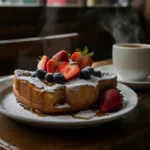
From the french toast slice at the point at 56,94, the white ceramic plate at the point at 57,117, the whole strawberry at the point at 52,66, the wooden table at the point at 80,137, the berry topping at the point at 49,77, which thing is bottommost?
the wooden table at the point at 80,137

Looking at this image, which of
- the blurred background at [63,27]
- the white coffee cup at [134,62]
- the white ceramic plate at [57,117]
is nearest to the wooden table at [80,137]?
the white ceramic plate at [57,117]

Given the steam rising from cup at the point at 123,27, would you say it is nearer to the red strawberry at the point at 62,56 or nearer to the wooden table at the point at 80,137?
the red strawberry at the point at 62,56

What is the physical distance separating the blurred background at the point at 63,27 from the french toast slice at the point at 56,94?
0.80 meters

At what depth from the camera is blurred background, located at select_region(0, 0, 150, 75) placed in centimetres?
184

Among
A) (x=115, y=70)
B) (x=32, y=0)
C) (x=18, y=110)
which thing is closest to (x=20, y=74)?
(x=18, y=110)

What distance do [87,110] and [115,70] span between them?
0.43 meters

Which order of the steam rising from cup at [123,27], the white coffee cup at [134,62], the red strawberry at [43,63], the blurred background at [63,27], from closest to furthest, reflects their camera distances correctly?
the red strawberry at [43,63]
the white coffee cup at [134,62]
the blurred background at [63,27]
the steam rising from cup at [123,27]

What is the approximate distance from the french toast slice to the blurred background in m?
0.80

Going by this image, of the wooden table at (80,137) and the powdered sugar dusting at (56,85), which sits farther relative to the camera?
the powdered sugar dusting at (56,85)

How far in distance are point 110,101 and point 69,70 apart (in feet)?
0.41

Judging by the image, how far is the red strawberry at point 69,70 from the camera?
744mm

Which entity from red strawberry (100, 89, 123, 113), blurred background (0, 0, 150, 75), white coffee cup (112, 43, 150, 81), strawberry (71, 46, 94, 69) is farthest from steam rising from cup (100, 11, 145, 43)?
red strawberry (100, 89, 123, 113)

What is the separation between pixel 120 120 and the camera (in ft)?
2.40

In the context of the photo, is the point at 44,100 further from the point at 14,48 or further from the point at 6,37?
the point at 6,37
